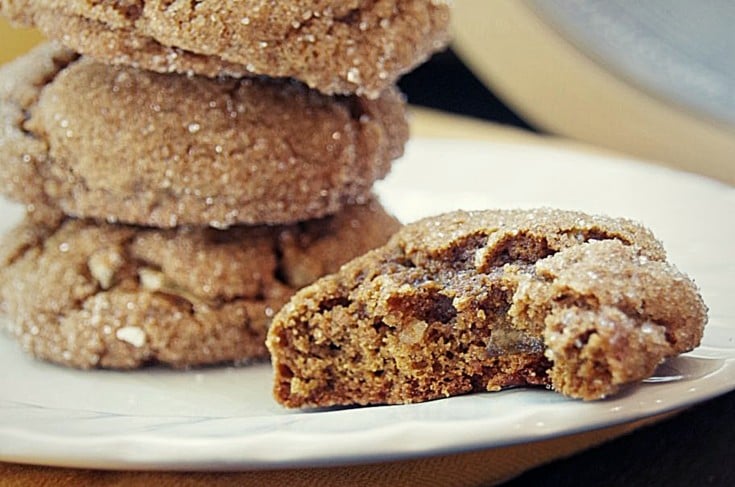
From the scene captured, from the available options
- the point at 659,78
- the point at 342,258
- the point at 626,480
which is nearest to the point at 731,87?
the point at 659,78

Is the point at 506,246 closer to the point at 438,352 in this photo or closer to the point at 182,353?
the point at 438,352

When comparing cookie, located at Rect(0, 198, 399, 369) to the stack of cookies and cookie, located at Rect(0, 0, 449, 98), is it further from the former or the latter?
cookie, located at Rect(0, 0, 449, 98)

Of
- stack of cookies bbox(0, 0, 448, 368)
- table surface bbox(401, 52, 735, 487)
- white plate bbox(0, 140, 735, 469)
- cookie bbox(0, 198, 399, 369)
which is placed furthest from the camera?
cookie bbox(0, 198, 399, 369)

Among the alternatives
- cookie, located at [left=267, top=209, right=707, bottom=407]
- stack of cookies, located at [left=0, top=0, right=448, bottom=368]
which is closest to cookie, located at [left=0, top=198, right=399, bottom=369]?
stack of cookies, located at [left=0, top=0, right=448, bottom=368]

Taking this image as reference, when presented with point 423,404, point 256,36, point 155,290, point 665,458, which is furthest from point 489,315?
point 155,290

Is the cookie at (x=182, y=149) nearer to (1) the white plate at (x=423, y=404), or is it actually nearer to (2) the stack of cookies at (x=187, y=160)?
(2) the stack of cookies at (x=187, y=160)

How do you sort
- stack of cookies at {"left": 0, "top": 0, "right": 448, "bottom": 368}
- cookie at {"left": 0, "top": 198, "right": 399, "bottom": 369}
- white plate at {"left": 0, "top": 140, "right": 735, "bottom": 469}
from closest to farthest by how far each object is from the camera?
white plate at {"left": 0, "top": 140, "right": 735, "bottom": 469} < stack of cookies at {"left": 0, "top": 0, "right": 448, "bottom": 368} < cookie at {"left": 0, "top": 198, "right": 399, "bottom": 369}
